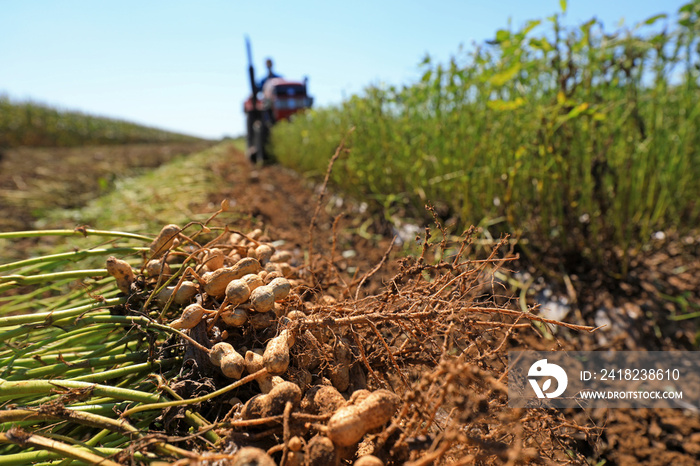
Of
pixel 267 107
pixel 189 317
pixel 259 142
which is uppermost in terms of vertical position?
pixel 267 107

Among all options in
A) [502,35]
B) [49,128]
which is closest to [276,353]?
[502,35]

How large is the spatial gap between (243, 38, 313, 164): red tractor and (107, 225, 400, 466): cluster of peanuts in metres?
7.83

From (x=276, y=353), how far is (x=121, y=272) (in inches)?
24.3

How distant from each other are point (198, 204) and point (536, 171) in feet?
9.79

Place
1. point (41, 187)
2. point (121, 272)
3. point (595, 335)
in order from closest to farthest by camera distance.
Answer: point (121, 272) → point (595, 335) → point (41, 187)

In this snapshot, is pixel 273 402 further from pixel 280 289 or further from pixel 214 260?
pixel 214 260

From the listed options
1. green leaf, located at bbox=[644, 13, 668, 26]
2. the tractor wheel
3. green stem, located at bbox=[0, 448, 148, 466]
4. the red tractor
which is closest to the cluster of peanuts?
green stem, located at bbox=[0, 448, 148, 466]

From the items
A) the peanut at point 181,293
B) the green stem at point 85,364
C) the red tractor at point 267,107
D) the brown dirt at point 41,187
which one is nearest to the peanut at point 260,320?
the peanut at point 181,293

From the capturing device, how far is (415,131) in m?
3.59

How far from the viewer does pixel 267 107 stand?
942 cm

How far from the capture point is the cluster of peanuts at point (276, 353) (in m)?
0.78

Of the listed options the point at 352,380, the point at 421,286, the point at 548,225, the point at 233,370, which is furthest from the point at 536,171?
the point at 233,370

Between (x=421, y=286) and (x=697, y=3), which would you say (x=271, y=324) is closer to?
(x=421, y=286)

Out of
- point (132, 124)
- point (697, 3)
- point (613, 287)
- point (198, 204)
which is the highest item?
point (132, 124)
